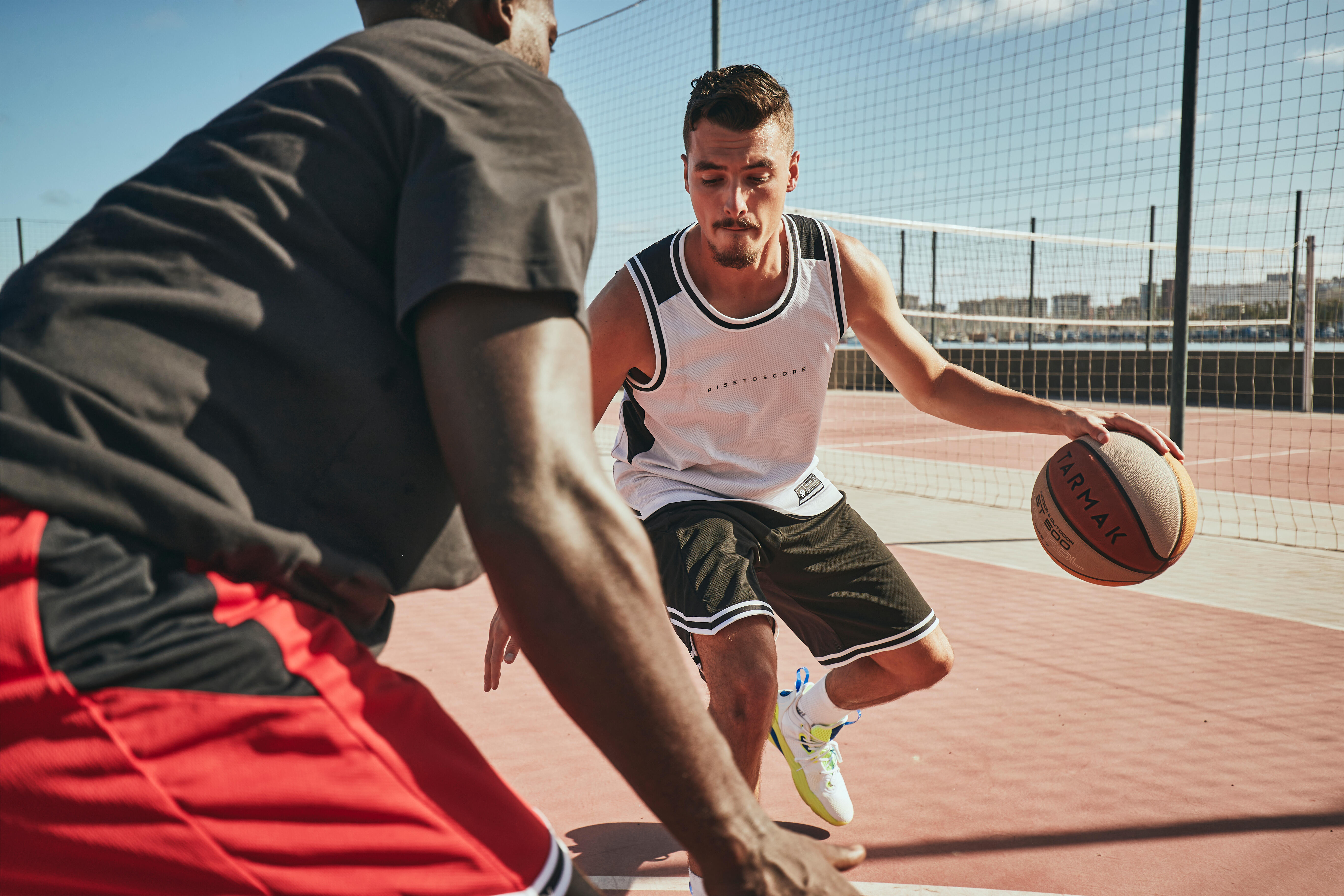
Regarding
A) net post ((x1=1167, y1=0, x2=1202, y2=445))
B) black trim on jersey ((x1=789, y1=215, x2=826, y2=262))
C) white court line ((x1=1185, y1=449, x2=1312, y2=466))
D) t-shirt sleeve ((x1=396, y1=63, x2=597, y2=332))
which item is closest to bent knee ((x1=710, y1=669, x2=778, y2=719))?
black trim on jersey ((x1=789, y1=215, x2=826, y2=262))

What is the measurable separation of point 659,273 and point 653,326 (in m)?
0.19

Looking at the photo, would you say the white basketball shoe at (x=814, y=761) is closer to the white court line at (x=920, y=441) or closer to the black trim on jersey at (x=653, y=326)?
the black trim on jersey at (x=653, y=326)

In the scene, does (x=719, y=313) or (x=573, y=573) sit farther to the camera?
(x=719, y=313)

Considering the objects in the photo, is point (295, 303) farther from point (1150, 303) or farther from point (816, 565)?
point (1150, 303)

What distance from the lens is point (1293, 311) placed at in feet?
54.9

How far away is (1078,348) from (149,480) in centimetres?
2386

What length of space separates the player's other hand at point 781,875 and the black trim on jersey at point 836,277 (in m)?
2.49

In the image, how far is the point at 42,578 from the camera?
3.03 ft

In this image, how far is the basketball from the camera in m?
3.35

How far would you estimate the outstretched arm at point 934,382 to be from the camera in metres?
3.12

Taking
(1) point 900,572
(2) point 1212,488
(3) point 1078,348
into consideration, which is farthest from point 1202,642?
(3) point 1078,348

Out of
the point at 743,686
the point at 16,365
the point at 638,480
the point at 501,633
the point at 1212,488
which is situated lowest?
the point at 1212,488

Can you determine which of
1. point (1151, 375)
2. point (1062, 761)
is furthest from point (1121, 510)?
point (1151, 375)

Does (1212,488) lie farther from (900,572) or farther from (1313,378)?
(1313,378)
